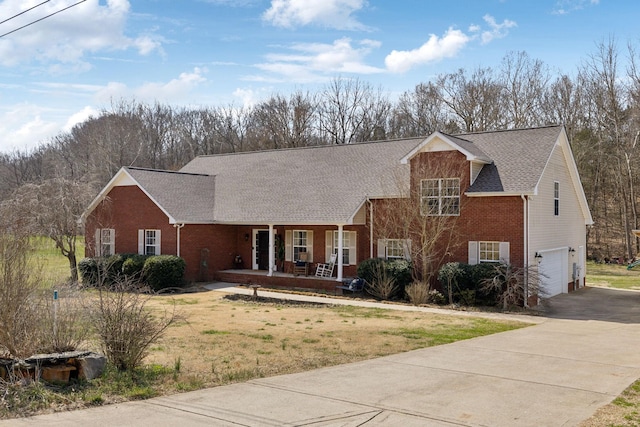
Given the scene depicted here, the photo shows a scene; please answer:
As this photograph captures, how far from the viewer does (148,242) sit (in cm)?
2816

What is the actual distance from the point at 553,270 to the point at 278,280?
11779 mm

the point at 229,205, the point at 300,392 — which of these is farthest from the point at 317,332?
the point at 229,205

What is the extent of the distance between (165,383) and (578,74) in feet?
151

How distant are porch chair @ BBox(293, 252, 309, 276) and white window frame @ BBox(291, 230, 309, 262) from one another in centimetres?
38

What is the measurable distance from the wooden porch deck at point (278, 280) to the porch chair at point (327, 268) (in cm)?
36

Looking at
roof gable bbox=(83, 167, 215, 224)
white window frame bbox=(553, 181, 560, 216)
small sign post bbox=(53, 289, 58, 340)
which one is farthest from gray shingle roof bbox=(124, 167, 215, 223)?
small sign post bbox=(53, 289, 58, 340)

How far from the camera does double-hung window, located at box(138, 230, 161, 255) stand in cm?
2781

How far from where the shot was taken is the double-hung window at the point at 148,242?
27812 mm

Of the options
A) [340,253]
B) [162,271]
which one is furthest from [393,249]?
[162,271]

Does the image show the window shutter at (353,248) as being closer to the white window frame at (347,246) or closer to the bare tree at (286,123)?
the white window frame at (347,246)

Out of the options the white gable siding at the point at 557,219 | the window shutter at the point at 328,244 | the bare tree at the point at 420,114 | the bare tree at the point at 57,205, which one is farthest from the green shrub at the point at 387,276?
the bare tree at the point at 420,114

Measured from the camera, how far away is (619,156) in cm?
4281

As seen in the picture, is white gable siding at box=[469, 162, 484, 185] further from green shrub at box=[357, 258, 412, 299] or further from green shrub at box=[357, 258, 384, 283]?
green shrub at box=[357, 258, 384, 283]

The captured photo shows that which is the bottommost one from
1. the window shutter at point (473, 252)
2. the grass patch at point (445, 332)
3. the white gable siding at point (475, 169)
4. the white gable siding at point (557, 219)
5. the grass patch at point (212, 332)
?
the grass patch at point (445, 332)
